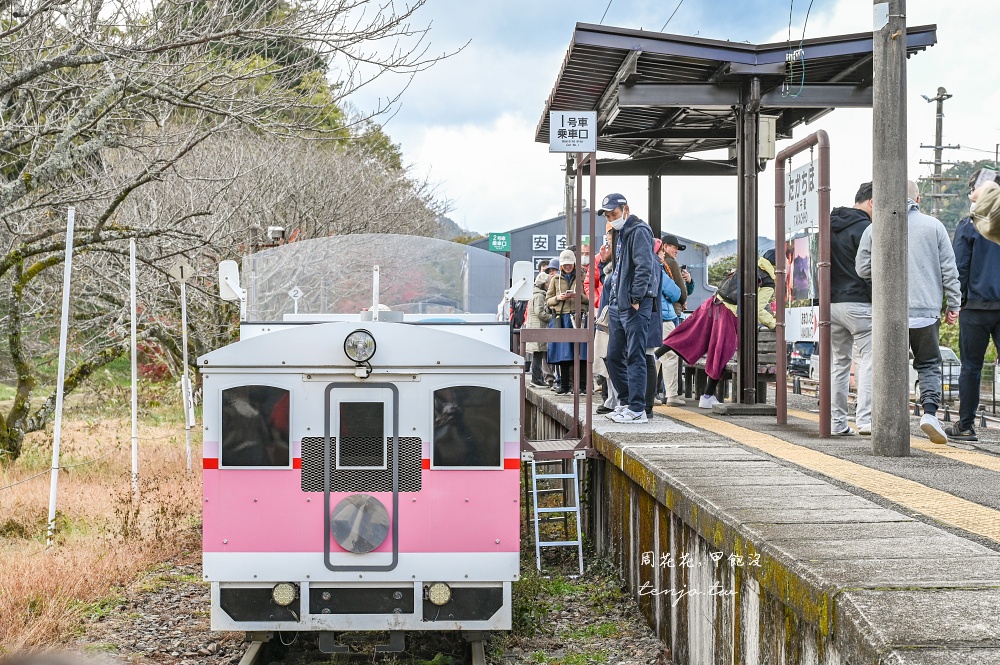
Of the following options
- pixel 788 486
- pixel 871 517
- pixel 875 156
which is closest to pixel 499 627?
pixel 788 486

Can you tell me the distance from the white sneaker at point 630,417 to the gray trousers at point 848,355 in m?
1.62

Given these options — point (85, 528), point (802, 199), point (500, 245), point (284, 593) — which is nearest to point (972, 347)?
point (802, 199)

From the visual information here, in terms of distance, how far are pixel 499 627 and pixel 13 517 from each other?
254 inches

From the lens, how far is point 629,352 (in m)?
9.05

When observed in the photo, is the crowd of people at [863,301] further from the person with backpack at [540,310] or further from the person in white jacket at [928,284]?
the person with backpack at [540,310]

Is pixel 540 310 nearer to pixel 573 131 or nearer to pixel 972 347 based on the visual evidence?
pixel 573 131

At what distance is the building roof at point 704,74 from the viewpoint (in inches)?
401

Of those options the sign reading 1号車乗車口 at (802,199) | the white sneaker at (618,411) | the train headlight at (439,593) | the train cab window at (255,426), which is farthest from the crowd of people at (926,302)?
the train cab window at (255,426)

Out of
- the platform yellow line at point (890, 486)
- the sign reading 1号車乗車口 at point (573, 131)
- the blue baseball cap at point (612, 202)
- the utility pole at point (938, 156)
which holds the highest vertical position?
the utility pole at point (938, 156)

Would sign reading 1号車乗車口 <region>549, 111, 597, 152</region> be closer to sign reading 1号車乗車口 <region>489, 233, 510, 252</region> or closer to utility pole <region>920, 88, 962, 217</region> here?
sign reading 1号車乗車口 <region>489, 233, 510, 252</region>

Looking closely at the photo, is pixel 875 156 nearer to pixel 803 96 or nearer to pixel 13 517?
pixel 803 96

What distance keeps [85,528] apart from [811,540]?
7.48 meters

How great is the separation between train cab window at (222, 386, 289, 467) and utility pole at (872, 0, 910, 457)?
418cm

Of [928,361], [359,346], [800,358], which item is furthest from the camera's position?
[800,358]
